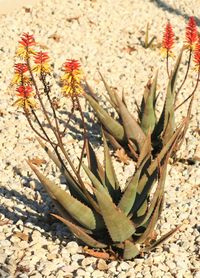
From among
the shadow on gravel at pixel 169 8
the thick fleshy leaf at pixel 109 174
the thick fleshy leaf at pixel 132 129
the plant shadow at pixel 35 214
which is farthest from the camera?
the shadow on gravel at pixel 169 8

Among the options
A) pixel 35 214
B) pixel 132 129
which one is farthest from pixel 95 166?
pixel 132 129

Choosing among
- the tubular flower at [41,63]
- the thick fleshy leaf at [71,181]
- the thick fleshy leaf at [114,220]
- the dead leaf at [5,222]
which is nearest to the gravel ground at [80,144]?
the dead leaf at [5,222]

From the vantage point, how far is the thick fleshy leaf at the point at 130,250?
11.0 feet

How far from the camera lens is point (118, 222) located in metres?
3.20

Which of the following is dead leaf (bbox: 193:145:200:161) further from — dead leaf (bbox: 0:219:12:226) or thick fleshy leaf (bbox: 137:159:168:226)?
dead leaf (bbox: 0:219:12:226)

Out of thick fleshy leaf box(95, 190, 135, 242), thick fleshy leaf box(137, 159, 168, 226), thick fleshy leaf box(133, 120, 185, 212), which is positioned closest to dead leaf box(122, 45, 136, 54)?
thick fleshy leaf box(133, 120, 185, 212)

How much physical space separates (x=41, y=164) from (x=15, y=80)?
1.72 meters

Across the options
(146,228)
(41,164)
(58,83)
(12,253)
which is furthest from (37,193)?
(58,83)

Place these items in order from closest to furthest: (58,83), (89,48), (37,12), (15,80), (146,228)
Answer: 1. (15,80)
2. (146,228)
3. (58,83)
4. (89,48)
5. (37,12)

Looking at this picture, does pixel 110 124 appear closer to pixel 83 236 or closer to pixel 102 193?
pixel 83 236

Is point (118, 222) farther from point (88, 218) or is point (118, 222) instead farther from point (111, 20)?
point (111, 20)

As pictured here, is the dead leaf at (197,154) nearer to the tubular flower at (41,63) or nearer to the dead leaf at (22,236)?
the dead leaf at (22,236)

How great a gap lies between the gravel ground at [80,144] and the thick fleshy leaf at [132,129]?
25cm

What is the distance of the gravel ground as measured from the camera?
345 cm
